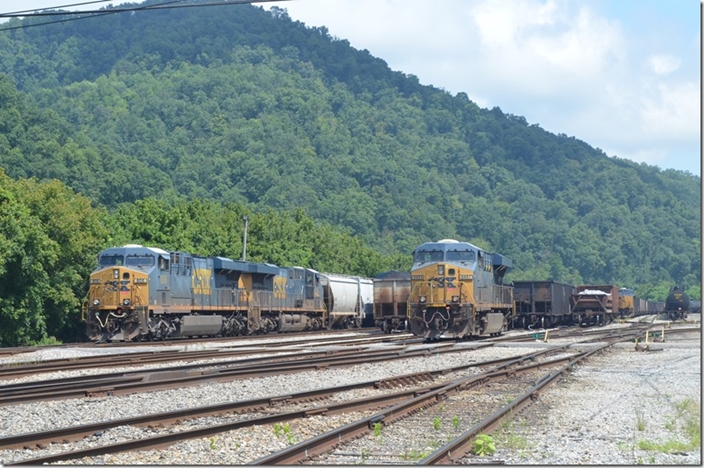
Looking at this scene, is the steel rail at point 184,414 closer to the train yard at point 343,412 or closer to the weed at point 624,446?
the train yard at point 343,412

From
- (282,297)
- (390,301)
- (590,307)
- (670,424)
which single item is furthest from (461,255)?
(590,307)

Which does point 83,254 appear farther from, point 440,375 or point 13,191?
point 440,375

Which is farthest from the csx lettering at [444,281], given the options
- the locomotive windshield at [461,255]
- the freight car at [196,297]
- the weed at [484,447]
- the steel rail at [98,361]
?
the weed at [484,447]

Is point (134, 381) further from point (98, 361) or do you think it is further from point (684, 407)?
point (684, 407)

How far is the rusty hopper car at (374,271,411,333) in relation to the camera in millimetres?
43906

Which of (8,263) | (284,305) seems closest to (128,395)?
(8,263)

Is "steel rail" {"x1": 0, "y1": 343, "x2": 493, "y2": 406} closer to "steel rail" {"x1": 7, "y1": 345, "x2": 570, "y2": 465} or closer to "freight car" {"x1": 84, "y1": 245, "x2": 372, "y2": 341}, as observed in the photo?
"steel rail" {"x1": 7, "y1": 345, "x2": 570, "y2": 465}

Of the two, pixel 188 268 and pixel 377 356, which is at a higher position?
pixel 188 268

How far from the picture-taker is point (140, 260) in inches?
1373

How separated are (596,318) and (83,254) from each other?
35.2 m

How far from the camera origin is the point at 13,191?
3694 cm

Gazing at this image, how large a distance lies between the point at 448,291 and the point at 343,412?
20619mm

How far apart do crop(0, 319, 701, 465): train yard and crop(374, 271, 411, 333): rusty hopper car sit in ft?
64.2

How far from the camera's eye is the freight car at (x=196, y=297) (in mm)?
34156
